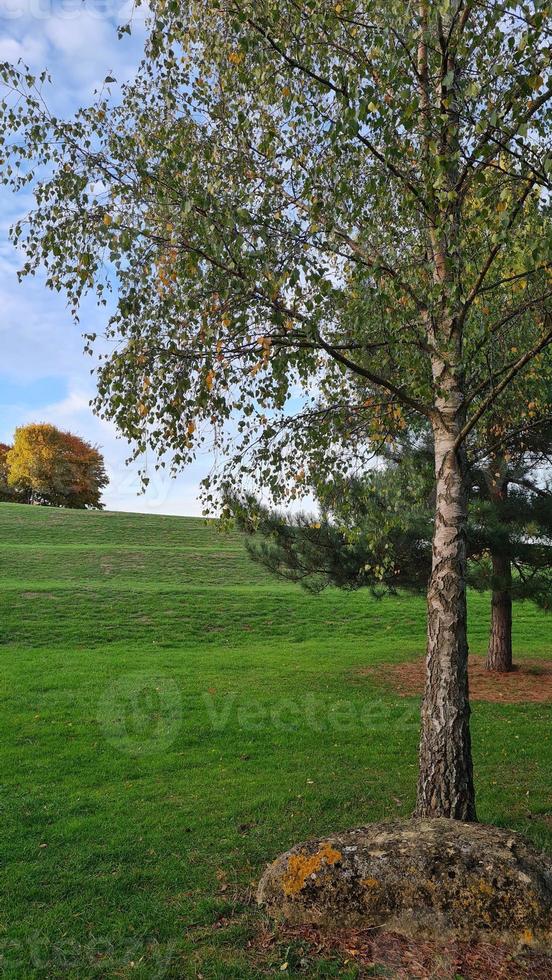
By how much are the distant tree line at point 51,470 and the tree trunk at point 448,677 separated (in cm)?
5139

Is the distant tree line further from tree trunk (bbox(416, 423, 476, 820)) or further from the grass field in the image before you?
tree trunk (bbox(416, 423, 476, 820))

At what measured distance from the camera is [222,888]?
5.41 m

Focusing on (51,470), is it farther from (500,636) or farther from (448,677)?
(448,677)

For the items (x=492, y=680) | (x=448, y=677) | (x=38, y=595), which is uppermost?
(x=448, y=677)

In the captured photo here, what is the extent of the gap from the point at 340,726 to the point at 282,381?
640cm

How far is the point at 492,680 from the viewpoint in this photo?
46.7 feet

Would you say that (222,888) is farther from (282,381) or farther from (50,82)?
(50,82)

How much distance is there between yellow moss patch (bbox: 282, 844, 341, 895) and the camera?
4879 millimetres

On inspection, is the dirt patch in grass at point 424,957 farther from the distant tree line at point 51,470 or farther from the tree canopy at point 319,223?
the distant tree line at point 51,470

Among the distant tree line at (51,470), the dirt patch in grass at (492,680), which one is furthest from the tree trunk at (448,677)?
the distant tree line at (51,470)

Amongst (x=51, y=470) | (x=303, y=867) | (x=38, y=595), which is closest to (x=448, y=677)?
(x=303, y=867)

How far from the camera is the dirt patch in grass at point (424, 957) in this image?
4.20 meters

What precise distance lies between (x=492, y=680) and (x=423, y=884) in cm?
1030

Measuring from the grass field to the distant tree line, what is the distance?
1383 inches
